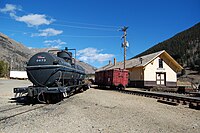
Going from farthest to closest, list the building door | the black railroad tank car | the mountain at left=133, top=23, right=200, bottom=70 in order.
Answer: the mountain at left=133, top=23, right=200, bottom=70, the building door, the black railroad tank car

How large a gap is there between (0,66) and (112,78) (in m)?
60.7

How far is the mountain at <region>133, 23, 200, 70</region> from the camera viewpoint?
337 ft

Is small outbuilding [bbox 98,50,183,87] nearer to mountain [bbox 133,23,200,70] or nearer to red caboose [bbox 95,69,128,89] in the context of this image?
red caboose [bbox 95,69,128,89]

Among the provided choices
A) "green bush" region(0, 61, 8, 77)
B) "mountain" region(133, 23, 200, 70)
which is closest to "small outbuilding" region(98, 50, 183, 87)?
"green bush" region(0, 61, 8, 77)

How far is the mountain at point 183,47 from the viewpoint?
103m

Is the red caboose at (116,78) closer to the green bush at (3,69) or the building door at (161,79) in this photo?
the building door at (161,79)

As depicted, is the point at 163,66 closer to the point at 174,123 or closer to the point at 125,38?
the point at 125,38

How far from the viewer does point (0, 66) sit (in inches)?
3014

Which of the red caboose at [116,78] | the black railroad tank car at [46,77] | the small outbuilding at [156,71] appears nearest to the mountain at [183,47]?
the small outbuilding at [156,71]

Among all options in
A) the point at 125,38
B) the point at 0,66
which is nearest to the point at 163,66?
the point at 125,38

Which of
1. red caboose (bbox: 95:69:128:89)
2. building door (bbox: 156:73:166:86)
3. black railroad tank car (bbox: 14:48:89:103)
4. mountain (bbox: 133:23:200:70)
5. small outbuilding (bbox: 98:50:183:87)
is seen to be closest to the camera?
black railroad tank car (bbox: 14:48:89:103)

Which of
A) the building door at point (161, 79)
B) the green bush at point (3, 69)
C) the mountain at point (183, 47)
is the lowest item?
the building door at point (161, 79)

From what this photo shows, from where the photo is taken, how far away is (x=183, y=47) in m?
112

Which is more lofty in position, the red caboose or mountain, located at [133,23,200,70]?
mountain, located at [133,23,200,70]
